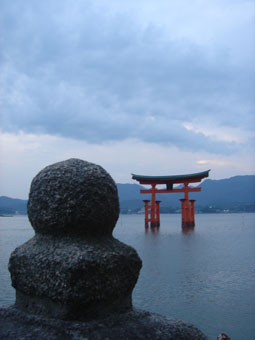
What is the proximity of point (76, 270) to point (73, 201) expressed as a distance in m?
0.48

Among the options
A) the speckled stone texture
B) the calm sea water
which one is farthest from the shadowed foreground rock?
the calm sea water

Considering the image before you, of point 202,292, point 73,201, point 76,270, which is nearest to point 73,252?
point 76,270

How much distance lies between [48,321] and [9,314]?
0.37 m

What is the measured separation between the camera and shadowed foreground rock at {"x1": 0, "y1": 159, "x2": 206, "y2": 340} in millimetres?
→ 2143

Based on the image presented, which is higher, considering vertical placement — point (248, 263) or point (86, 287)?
point (86, 287)

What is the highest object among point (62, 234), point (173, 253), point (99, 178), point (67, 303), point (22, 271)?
point (99, 178)

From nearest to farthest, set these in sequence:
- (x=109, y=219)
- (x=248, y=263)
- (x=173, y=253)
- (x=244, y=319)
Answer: (x=109, y=219) < (x=244, y=319) < (x=248, y=263) < (x=173, y=253)

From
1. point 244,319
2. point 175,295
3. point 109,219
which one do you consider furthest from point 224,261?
point 109,219

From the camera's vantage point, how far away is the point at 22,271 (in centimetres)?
239

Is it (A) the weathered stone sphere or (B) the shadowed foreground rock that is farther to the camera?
(A) the weathered stone sphere

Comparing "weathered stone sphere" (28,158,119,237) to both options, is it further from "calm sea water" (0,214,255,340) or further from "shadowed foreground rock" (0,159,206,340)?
"calm sea water" (0,214,255,340)

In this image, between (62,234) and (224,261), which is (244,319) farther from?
(224,261)

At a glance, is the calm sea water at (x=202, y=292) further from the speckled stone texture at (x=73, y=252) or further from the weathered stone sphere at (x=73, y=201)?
the weathered stone sphere at (x=73, y=201)

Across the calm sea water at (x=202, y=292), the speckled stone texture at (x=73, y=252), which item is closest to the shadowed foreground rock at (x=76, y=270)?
the speckled stone texture at (x=73, y=252)
